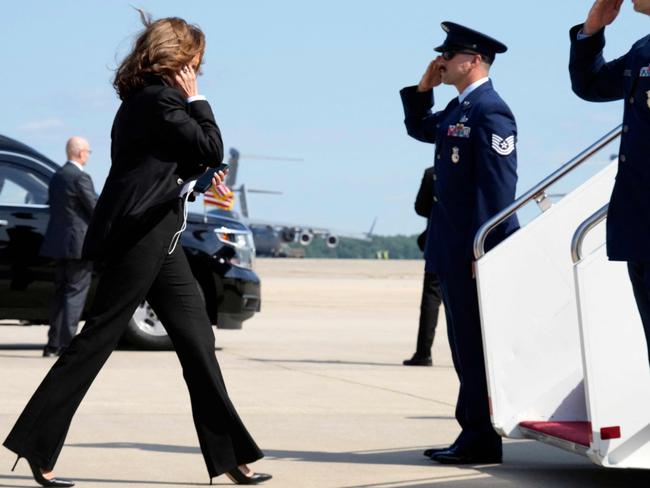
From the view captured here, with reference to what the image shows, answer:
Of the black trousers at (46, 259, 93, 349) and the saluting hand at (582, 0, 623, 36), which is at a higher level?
the saluting hand at (582, 0, 623, 36)

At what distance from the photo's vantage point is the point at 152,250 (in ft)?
18.8

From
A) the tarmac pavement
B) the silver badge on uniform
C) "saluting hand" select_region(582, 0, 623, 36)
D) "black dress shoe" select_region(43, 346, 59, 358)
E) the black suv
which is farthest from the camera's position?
the black suv

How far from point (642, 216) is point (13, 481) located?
109 inches

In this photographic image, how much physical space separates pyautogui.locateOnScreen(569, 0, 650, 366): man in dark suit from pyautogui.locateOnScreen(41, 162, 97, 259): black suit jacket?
311 inches

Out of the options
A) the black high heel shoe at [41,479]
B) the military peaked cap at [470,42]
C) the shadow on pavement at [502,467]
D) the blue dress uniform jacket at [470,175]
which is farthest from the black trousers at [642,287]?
the black high heel shoe at [41,479]

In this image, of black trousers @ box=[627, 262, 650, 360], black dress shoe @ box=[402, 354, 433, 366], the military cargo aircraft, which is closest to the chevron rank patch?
black trousers @ box=[627, 262, 650, 360]

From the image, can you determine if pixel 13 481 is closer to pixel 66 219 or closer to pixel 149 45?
pixel 149 45

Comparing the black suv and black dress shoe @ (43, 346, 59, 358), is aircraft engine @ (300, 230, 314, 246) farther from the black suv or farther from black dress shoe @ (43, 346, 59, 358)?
black dress shoe @ (43, 346, 59, 358)

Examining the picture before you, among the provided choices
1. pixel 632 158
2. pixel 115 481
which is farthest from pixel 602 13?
pixel 115 481

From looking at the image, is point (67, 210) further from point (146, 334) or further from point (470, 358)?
point (470, 358)

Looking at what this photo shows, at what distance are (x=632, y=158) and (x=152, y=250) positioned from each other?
1953 mm

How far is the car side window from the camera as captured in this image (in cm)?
1312

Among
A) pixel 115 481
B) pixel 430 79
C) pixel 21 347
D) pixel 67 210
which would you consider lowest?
pixel 21 347

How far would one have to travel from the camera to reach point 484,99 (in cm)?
652
